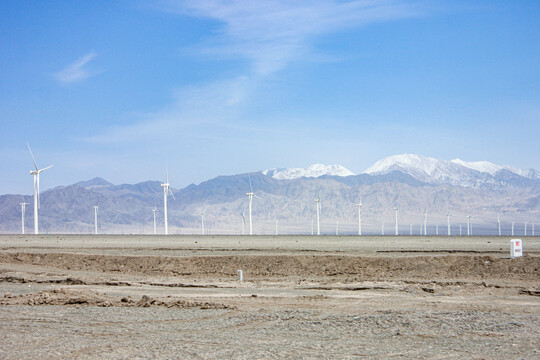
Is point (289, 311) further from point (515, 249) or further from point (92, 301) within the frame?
point (515, 249)

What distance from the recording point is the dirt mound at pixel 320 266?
32.9 meters

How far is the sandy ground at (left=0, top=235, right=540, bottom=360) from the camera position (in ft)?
50.4

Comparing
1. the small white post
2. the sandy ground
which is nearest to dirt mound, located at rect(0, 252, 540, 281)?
the sandy ground

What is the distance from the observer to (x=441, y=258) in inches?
1457

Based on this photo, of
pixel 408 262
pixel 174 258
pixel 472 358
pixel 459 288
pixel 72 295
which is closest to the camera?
pixel 472 358

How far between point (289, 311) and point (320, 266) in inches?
639

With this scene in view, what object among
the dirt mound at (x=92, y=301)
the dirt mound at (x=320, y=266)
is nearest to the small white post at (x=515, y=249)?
the dirt mound at (x=320, y=266)

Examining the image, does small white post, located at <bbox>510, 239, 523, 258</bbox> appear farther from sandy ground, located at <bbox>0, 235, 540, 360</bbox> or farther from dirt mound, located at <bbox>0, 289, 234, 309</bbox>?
dirt mound, located at <bbox>0, 289, 234, 309</bbox>

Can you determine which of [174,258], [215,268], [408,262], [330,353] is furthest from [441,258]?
[330,353]

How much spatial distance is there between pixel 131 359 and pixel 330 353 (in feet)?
14.9

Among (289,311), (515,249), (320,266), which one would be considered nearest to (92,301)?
(289,311)

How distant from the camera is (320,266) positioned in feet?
120

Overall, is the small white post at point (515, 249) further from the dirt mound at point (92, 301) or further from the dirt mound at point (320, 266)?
the dirt mound at point (92, 301)

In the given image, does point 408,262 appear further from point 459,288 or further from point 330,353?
point 330,353
